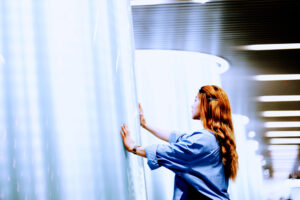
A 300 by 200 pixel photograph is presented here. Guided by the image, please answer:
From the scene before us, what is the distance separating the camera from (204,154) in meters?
2.80

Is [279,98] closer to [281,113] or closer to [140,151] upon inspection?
[281,113]

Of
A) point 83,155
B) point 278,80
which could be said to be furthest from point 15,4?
point 278,80

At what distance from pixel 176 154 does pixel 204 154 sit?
0.23 meters

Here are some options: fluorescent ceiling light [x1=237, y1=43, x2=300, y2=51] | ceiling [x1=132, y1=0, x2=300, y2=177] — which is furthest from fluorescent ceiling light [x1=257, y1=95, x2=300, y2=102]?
fluorescent ceiling light [x1=237, y1=43, x2=300, y2=51]

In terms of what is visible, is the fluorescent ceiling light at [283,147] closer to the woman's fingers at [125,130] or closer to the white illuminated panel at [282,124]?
the white illuminated panel at [282,124]

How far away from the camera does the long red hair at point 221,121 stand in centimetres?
293

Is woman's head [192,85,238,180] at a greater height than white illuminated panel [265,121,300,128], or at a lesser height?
lesser

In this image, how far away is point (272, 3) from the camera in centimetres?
602

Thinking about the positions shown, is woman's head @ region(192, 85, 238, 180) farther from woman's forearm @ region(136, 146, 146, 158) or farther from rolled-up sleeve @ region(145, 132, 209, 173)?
woman's forearm @ region(136, 146, 146, 158)

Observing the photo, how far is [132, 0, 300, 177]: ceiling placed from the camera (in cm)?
605

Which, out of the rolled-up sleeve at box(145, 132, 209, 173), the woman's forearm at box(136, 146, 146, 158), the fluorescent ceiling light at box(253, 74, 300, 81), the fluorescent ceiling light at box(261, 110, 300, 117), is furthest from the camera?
the fluorescent ceiling light at box(261, 110, 300, 117)

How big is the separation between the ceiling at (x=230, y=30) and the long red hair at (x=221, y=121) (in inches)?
121

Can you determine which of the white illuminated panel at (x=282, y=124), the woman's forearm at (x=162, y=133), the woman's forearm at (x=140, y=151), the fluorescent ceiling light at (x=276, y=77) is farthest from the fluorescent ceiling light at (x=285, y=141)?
the woman's forearm at (x=140, y=151)

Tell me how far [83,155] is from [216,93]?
131 cm
